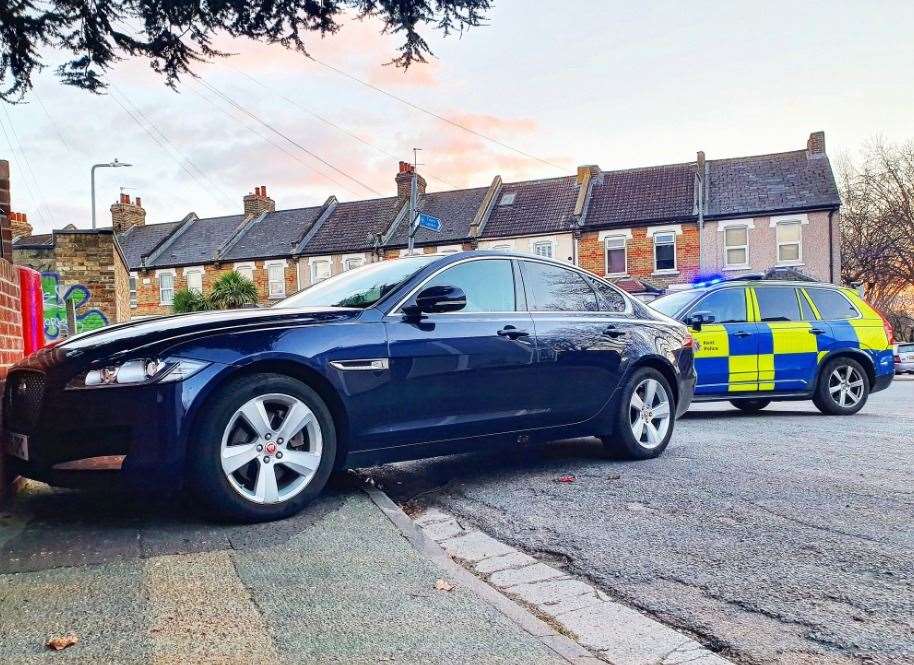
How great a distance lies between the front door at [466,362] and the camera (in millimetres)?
A: 4508

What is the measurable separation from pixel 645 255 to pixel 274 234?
2099 centimetres

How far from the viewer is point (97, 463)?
3.65m

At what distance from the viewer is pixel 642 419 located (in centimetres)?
599

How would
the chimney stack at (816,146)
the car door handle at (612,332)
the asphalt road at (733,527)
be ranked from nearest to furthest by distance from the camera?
the asphalt road at (733,527)
the car door handle at (612,332)
the chimney stack at (816,146)

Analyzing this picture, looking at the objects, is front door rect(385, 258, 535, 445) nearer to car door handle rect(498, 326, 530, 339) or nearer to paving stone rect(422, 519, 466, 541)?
car door handle rect(498, 326, 530, 339)

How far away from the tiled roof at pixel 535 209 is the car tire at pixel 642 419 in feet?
94.6

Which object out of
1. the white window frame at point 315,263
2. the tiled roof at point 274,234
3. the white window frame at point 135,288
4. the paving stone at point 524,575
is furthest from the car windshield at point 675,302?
the white window frame at point 135,288

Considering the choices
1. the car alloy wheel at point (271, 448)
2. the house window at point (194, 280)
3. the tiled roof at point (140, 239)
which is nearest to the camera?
the car alloy wheel at point (271, 448)

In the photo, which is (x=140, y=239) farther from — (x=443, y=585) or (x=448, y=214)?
(x=443, y=585)

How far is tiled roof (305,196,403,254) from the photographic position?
39594 mm

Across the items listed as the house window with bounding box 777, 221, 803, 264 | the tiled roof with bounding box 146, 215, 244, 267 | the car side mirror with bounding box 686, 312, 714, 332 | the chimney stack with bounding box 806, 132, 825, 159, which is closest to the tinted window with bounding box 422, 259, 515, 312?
the car side mirror with bounding box 686, 312, 714, 332

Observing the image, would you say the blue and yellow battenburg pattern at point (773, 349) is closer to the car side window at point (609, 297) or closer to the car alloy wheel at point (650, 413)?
the car alloy wheel at point (650, 413)

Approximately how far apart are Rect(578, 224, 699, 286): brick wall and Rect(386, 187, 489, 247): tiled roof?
5708 millimetres

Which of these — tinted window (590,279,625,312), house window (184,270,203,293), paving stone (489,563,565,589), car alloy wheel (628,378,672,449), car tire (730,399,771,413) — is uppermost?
house window (184,270,203,293)
